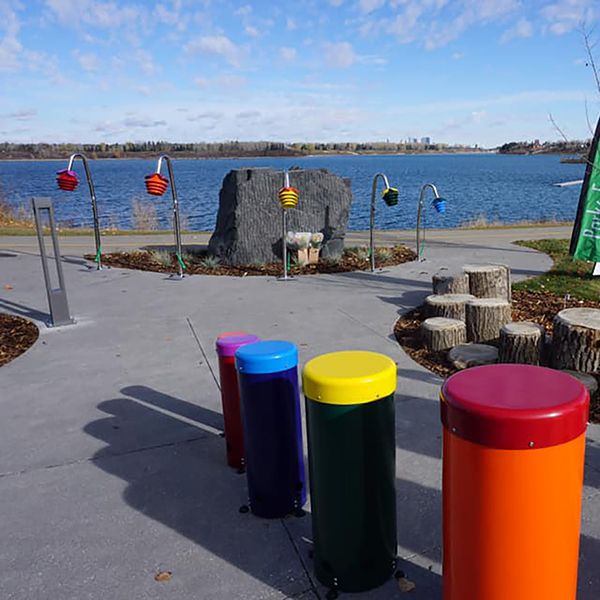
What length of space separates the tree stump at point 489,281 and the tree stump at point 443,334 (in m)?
1.53

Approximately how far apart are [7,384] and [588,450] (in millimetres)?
5108

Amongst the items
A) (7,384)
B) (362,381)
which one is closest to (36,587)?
(362,381)

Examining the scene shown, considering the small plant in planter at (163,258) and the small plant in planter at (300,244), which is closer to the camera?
the small plant in planter at (300,244)

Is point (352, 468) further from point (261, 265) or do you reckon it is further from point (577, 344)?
point (261, 265)

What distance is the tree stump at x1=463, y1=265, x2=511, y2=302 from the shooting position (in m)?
7.69

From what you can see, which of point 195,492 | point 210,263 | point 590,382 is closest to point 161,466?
point 195,492

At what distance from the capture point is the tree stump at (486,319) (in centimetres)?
637

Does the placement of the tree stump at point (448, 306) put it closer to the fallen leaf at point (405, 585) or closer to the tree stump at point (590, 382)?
the tree stump at point (590, 382)

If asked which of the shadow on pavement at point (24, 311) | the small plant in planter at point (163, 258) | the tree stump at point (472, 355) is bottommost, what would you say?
the tree stump at point (472, 355)

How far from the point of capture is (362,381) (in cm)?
261

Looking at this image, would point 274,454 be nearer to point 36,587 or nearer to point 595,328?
point 36,587

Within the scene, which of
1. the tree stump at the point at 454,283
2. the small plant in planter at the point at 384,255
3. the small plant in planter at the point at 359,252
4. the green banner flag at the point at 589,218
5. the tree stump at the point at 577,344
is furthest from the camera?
the small plant in planter at the point at 359,252

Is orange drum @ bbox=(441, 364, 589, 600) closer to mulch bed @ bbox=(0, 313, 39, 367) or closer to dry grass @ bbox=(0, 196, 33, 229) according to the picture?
mulch bed @ bbox=(0, 313, 39, 367)

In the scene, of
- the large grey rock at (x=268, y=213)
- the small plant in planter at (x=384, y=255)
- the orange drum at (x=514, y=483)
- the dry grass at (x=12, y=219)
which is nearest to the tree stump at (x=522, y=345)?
the orange drum at (x=514, y=483)
